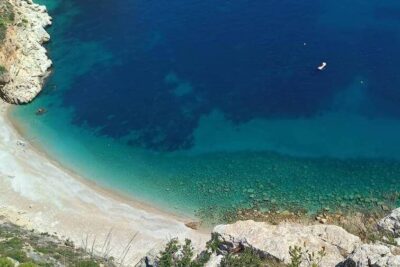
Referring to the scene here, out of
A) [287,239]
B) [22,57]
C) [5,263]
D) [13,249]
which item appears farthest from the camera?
[22,57]

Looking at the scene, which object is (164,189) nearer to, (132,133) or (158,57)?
(132,133)

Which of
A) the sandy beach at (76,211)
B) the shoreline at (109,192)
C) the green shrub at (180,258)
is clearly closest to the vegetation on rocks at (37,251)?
the sandy beach at (76,211)

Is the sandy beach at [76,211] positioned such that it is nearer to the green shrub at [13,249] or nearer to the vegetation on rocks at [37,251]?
the vegetation on rocks at [37,251]

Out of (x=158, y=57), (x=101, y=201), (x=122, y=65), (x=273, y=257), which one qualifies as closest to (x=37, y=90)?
(x=122, y=65)

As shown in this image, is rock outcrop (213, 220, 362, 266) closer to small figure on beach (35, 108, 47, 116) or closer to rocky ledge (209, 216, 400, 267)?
rocky ledge (209, 216, 400, 267)

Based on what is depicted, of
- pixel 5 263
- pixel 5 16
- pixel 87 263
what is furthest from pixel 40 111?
pixel 5 263

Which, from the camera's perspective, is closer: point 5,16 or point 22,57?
point 22,57

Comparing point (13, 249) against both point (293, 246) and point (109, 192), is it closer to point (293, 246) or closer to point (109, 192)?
point (109, 192)
